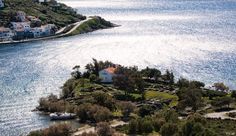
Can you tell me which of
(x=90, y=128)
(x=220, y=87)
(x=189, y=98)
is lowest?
(x=90, y=128)

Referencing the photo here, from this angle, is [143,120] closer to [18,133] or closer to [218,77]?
[18,133]

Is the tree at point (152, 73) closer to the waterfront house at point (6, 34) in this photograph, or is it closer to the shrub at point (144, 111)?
the shrub at point (144, 111)

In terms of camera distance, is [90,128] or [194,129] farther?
[90,128]

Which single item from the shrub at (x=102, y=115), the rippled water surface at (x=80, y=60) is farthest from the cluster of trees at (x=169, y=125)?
the rippled water surface at (x=80, y=60)

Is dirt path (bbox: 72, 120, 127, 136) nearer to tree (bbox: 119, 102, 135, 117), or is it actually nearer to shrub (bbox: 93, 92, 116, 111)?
tree (bbox: 119, 102, 135, 117)

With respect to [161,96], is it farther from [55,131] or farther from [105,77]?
[55,131]

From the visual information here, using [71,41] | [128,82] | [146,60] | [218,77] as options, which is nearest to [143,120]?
[128,82]

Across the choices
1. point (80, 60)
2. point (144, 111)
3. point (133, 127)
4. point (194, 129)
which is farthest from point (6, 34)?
point (194, 129)

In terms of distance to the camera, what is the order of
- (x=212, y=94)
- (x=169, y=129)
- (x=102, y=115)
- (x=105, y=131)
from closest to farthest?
(x=169, y=129), (x=105, y=131), (x=102, y=115), (x=212, y=94)
